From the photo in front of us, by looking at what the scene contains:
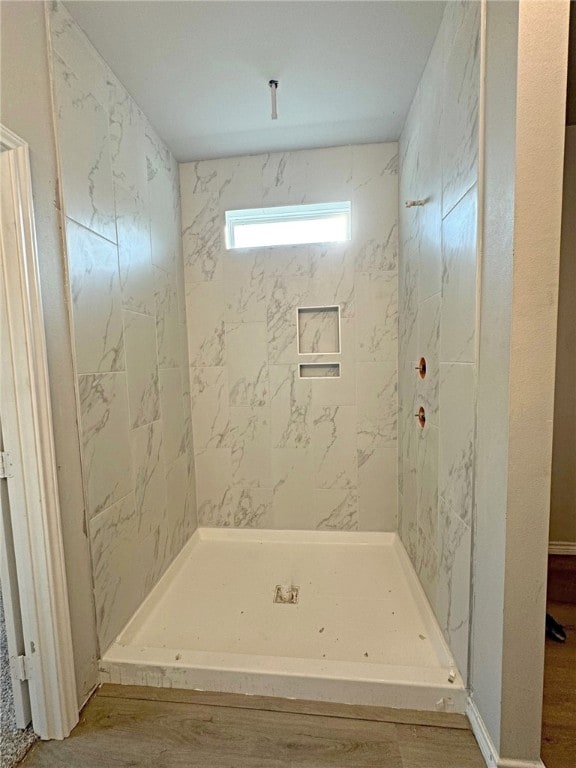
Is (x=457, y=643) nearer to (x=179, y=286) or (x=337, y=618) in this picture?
(x=337, y=618)

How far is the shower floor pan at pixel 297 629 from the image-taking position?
1251 millimetres

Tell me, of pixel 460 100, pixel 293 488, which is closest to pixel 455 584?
pixel 293 488

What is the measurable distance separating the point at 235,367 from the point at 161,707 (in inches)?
66.8

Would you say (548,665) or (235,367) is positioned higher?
(235,367)

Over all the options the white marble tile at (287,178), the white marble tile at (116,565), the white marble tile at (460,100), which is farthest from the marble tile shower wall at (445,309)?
the white marble tile at (116,565)

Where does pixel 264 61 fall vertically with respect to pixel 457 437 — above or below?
above

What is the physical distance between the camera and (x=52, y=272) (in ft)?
3.84

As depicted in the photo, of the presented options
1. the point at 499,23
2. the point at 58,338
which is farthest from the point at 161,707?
the point at 499,23

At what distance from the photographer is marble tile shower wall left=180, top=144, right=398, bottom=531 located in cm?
217

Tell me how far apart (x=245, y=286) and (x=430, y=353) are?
4.24 feet

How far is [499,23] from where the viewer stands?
94 centimetres

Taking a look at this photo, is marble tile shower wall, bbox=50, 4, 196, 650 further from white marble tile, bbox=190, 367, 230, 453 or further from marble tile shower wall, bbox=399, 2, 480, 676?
marble tile shower wall, bbox=399, 2, 480, 676

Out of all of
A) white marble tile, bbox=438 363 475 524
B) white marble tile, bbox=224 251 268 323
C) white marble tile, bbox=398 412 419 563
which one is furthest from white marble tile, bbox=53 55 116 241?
white marble tile, bbox=398 412 419 563

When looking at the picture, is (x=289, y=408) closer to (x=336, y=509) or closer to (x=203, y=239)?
(x=336, y=509)
